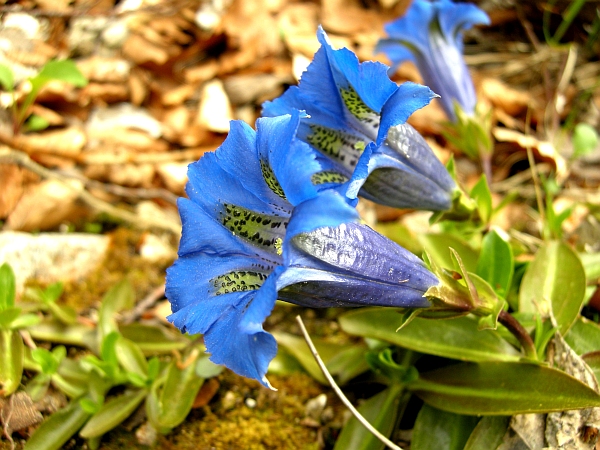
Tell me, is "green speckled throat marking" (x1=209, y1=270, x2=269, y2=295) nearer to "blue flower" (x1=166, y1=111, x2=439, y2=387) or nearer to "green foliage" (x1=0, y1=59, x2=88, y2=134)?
"blue flower" (x1=166, y1=111, x2=439, y2=387)

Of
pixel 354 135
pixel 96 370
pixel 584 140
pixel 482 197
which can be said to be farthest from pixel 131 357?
pixel 584 140

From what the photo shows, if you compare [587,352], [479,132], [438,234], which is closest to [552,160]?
[479,132]

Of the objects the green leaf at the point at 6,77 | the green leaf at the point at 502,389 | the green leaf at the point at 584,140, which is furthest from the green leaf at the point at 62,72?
the green leaf at the point at 584,140

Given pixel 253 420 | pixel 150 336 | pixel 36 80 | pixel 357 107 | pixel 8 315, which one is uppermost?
pixel 357 107

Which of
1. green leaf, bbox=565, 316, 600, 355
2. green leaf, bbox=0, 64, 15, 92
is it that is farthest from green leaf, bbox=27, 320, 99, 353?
green leaf, bbox=565, 316, 600, 355

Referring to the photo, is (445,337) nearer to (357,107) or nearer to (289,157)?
(357,107)

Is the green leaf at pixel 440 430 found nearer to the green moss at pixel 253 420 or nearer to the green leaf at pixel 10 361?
the green moss at pixel 253 420
